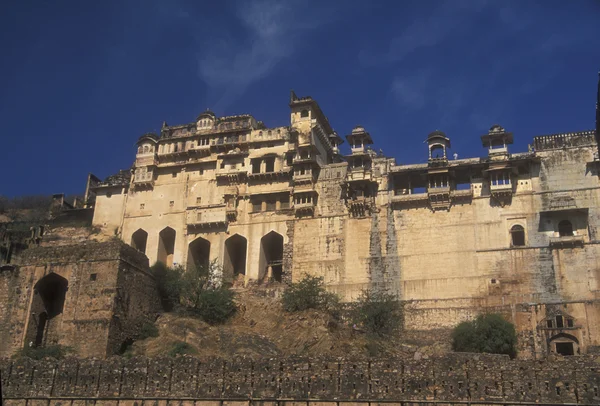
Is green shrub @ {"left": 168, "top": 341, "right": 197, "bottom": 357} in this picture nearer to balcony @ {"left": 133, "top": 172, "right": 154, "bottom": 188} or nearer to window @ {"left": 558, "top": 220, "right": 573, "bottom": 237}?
balcony @ {"left": 133, "top": 172, "right": 154, "bottom": 188}

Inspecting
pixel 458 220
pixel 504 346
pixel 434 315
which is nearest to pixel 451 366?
pixel 504 346

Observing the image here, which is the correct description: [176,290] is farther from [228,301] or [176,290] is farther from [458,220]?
[458,220]

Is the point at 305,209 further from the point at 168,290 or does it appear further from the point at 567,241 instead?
the point at 567,241

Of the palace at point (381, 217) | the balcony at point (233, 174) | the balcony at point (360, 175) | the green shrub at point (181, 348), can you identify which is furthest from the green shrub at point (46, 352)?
the balcony at point (360, 175)

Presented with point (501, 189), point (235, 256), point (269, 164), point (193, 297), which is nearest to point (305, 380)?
point (193, 297)

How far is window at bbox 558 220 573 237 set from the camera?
39.3m

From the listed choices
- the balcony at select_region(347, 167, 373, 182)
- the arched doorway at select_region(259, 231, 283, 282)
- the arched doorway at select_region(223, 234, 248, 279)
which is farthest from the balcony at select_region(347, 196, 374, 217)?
the arched doorway at select_region(223, 234, 248, 279)

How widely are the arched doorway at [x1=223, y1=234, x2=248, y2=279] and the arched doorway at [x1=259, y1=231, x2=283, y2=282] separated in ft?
4.46

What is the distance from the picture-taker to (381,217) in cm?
4312

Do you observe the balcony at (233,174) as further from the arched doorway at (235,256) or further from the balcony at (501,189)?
the balcony at (501,189)

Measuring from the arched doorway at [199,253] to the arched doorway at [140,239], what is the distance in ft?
12.3

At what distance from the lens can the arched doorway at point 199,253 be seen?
46344mm

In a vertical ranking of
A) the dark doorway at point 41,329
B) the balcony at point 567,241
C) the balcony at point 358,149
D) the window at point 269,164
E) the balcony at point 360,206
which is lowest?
the dark doorway at point 41,329

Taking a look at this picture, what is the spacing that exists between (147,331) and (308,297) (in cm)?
908
